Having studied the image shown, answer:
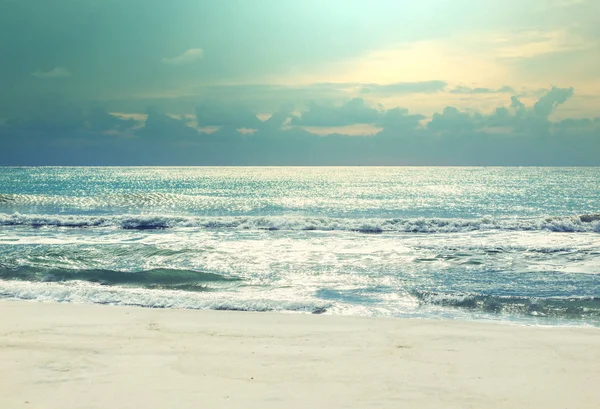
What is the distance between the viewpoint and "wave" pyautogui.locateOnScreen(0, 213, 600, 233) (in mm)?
25500

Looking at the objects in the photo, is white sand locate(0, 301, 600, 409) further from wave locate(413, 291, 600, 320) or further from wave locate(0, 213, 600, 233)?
wave locate(0, 213, 600, 233)

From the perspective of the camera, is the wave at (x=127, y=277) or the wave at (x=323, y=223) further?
the wave at (x=323, y=223)

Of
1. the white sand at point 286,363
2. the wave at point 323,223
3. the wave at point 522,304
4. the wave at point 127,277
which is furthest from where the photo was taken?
the wave at point 323,223

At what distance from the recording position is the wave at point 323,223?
25500 mm

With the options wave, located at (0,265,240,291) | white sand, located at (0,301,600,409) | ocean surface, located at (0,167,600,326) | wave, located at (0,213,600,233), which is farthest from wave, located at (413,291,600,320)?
wave, located at (0,213,600,233)

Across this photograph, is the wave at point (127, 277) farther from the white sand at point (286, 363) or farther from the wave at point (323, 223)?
the wave at point (323, 223)

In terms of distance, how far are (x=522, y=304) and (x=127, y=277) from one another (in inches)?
391

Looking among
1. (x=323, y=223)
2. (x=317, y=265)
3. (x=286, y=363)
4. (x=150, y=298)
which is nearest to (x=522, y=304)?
(x=317, y=265)

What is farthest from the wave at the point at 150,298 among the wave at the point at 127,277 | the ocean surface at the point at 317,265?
the wave at the point at 127,277

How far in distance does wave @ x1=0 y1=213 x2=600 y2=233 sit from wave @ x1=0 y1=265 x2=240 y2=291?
12543 mm

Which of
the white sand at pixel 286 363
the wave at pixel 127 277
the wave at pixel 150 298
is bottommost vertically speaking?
the wave at pixel 127 277

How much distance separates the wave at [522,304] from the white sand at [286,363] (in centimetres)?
157

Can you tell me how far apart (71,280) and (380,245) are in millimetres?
11431

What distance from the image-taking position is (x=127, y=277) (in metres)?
13.2
